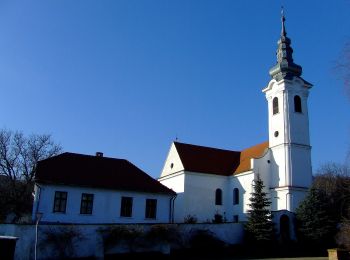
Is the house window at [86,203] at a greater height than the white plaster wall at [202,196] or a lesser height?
lesser

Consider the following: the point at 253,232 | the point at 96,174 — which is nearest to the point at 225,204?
the point at 253,232

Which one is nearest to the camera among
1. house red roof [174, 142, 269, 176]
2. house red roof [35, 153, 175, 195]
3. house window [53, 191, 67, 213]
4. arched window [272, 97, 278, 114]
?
house window [53, 191, 67, 213]

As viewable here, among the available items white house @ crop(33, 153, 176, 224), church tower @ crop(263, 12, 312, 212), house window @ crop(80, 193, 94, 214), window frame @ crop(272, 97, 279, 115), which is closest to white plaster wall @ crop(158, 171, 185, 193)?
white house @ crop(33, 153, 176, 224)

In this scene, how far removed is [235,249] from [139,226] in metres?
6.98

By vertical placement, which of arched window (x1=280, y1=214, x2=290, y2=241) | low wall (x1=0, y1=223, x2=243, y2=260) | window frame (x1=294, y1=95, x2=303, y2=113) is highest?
window frame (x1=294, y1=95, x2=303, y2=113)

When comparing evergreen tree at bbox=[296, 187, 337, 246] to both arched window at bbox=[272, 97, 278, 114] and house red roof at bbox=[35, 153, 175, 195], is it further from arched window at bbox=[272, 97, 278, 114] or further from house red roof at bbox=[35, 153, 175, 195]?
arched window at bbox=[272, 97, 278, 114]

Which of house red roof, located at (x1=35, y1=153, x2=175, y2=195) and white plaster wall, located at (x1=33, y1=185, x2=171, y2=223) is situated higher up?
house red roof, located at (x1=35, y1=153, x2=175, y2=195)

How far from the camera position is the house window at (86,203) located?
3039 cm

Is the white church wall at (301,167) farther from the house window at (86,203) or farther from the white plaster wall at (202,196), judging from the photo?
the house window at (86,203)

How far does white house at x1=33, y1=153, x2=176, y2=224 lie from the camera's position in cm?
2952

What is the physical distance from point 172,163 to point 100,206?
544 inches

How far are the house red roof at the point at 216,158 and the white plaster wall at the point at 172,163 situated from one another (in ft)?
1.59

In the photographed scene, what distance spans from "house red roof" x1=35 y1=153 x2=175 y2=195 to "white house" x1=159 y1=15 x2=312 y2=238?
7.10 metres

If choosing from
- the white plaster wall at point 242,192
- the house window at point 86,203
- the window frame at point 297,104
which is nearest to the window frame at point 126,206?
the house window at point 86,203
